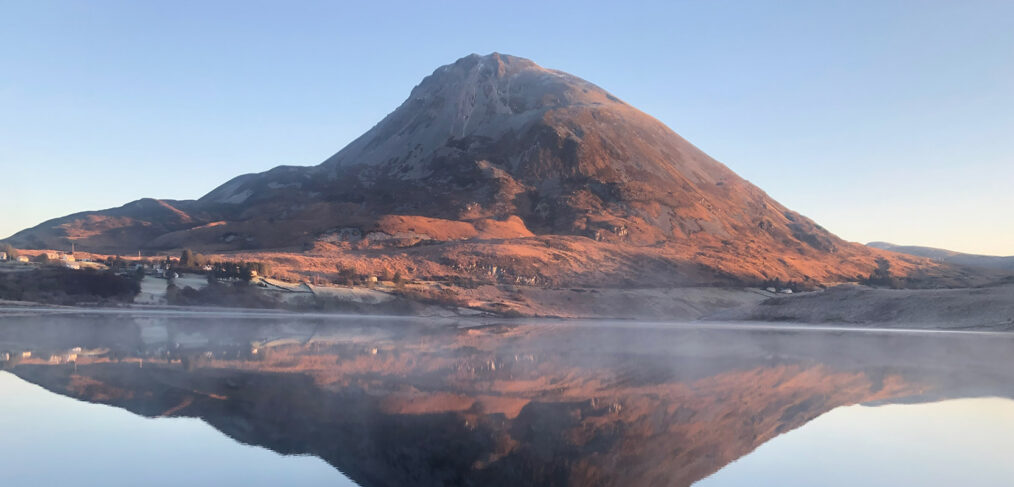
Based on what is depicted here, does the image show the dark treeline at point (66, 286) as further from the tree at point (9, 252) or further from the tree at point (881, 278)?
the tree at point (881, 278)

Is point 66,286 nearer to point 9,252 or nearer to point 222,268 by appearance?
point 222,268

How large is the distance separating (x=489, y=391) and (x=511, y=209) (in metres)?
69.0

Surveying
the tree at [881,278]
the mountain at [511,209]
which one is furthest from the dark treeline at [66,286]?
the tree at [881,278]

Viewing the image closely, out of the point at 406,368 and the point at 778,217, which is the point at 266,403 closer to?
the point at 406,368

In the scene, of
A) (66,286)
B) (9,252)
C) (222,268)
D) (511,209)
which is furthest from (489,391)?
(511,209)

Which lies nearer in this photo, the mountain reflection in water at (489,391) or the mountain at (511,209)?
the mountain reflection in water at (489,391)

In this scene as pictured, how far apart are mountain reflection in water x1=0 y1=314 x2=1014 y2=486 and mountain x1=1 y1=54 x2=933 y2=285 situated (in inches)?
1291

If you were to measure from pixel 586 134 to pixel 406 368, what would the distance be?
81.6 m

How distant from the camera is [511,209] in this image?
263 feet

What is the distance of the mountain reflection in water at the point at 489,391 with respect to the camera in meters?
7.32

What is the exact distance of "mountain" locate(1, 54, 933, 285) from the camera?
60.6m

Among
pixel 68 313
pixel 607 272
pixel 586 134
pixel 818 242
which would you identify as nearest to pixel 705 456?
pixel 68 313

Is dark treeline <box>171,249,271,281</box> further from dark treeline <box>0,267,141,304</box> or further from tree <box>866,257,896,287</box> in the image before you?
tree <box>866,257,896,287</box>

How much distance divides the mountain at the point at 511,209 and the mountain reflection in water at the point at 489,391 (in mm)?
32791
